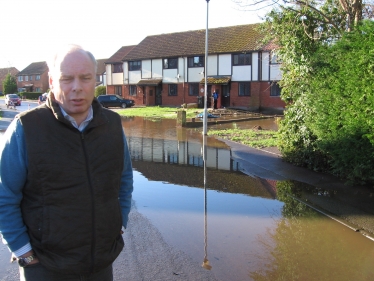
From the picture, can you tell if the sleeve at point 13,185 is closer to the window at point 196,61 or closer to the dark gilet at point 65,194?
the dark gilet at point 65,194

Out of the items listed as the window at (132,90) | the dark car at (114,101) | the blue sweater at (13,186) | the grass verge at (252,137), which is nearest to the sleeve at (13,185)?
the blue sweater at (13,186)

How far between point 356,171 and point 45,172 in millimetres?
6213

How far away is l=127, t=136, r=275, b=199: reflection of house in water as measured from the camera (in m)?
8.23

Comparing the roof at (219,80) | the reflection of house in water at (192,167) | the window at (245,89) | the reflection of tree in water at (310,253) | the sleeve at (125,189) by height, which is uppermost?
the roof at (219,80)

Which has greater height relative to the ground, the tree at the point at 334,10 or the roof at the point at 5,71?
the roof at the point at 5,71

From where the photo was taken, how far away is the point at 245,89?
35.8m

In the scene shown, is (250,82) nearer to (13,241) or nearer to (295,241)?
(295,241)

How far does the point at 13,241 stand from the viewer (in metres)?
2.17

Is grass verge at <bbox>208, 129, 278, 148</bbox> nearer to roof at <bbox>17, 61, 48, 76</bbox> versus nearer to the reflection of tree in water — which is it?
the reflection of tree in water

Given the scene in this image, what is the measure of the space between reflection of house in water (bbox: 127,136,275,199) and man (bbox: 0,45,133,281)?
5572 millimetres

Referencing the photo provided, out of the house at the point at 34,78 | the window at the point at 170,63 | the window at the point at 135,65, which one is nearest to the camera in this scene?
the window at the point at 170,63

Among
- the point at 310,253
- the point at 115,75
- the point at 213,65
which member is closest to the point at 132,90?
the point at 115,75

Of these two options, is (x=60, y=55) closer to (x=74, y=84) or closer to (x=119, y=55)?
(x=74, y=84)

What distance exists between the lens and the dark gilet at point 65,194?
85.8 inches
